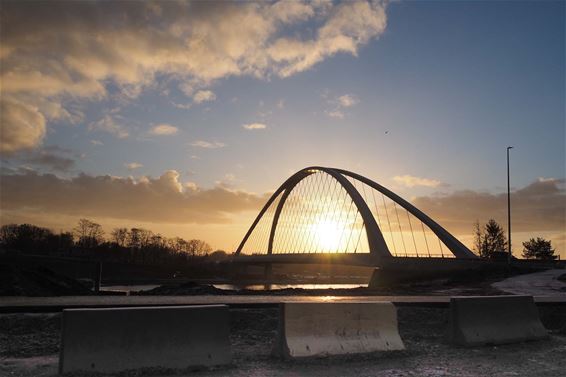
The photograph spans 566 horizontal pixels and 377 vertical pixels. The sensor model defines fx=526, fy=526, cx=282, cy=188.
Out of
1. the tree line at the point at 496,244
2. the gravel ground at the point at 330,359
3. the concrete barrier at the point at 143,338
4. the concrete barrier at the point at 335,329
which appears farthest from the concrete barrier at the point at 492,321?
the tree line at the point at 496,244

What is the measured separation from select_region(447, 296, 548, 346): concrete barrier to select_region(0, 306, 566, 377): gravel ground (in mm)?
195

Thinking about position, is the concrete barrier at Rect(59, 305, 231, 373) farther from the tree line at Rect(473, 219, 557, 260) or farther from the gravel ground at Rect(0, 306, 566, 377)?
the tree line at Rect(473, 219, 557, 260)

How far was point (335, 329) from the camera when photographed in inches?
304

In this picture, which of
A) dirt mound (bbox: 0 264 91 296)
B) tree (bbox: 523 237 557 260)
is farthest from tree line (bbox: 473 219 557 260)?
dirt mound (bbox: 0 264 91 296)


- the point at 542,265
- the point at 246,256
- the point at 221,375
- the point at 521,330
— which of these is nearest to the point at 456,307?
the point at 521,330

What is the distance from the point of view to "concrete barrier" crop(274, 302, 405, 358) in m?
7.38

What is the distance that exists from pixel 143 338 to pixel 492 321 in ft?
19.7

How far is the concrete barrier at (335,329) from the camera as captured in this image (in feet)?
24.2

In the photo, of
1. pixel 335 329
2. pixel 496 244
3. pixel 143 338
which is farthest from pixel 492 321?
pixel 496 244

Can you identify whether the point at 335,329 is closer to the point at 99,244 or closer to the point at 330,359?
the point at 330,359

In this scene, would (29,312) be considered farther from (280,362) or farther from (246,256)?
(246,256)

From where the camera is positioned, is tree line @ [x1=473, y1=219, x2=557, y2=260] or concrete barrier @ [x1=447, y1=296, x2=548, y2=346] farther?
tree line @ [x1=473, y1=219, x2=557, y2=260]

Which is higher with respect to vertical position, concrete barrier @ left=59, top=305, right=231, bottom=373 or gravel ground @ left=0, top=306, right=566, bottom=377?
concrete barrier @ left=59, top=305, right=231, bottom=373

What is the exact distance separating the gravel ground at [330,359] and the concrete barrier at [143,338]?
0.20m
